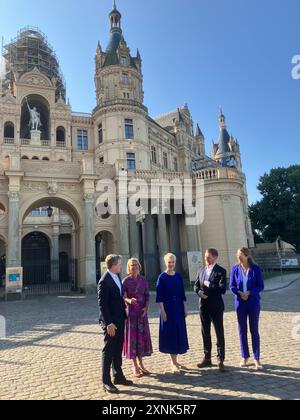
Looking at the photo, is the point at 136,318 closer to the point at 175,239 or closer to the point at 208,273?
the point at 208,273

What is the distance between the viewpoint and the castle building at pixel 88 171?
2164 cm

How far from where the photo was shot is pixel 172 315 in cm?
570

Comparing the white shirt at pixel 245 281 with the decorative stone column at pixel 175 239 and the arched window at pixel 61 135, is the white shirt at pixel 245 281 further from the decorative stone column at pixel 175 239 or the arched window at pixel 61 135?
the arched window at pixel 61 135

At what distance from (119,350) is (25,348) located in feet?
11.8

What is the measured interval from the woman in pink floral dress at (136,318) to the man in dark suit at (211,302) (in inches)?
38.9

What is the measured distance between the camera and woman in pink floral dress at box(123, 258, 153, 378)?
556 cm

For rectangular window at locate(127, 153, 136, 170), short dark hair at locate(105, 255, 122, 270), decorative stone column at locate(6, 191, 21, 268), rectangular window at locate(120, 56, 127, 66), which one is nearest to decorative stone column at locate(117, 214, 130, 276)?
decorative stone column at locate(6, 191, 21, 268)

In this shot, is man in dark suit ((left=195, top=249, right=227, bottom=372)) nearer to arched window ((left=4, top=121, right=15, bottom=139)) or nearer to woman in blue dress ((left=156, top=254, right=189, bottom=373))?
woman in blue dress ((left=156, top=254, right=189, bottom=373))

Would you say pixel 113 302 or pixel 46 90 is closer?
pixel 113 302

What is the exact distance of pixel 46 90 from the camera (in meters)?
40.7

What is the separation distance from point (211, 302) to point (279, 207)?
41.3 metres

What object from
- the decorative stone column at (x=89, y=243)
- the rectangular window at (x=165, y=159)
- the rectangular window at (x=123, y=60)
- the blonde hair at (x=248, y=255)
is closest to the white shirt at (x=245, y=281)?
the blonde hair at (x=248, y=255)

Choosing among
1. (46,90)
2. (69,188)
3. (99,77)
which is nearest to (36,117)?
(46,90)
